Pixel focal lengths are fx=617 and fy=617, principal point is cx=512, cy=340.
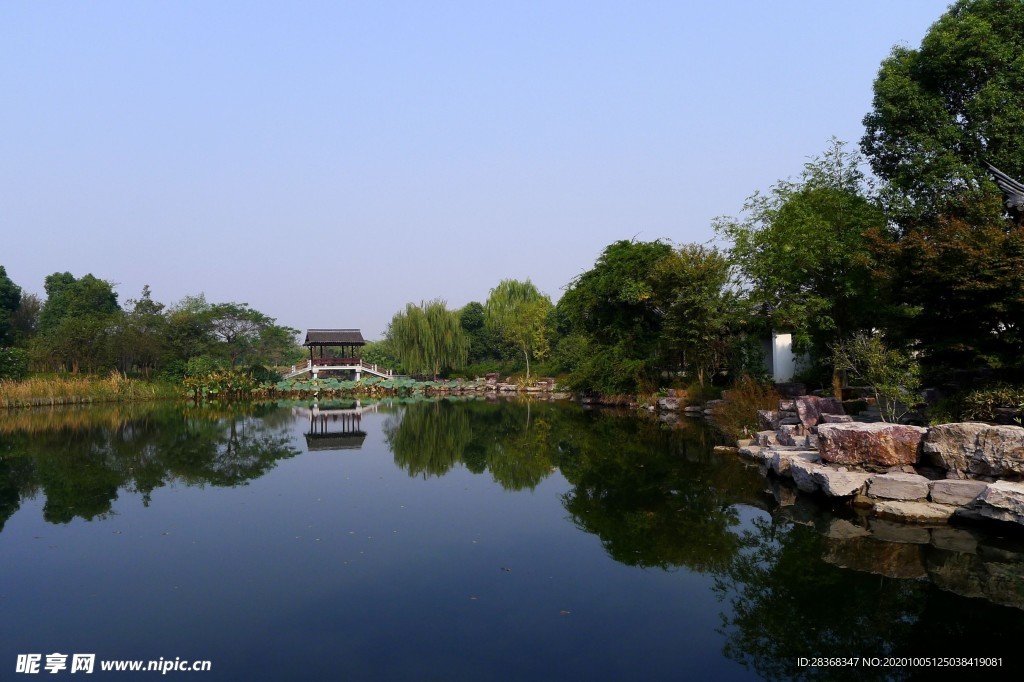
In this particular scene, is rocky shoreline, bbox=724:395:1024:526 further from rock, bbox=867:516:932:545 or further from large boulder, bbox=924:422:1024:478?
rock, bbox=867:516:932:545

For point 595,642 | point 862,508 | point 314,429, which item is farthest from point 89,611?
point 314,429

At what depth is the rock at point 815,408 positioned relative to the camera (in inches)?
473

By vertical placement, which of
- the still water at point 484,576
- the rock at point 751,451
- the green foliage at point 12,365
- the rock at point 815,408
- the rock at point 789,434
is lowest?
Answer: the still water at point 484,576

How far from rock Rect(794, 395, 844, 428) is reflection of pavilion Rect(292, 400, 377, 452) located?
1028 centimetres

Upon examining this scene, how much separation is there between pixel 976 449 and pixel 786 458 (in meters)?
2.76

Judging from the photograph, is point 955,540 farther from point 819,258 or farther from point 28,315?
point 28,315

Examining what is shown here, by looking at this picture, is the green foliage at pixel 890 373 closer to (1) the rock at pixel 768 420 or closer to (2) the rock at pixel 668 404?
(1) the rock at pixel 768 420

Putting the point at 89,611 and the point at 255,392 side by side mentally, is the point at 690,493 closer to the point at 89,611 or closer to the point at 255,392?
the point at 89,611

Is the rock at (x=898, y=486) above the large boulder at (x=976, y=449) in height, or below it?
below

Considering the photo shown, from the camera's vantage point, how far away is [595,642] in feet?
14.7

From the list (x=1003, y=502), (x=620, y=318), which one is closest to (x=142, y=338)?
(x=620, y=318)

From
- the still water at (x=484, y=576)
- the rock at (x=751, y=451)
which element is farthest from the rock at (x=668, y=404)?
the still water at (x=484, y=576)

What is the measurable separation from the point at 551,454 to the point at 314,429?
1004 cm

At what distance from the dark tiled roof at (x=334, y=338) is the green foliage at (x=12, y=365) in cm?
1572
